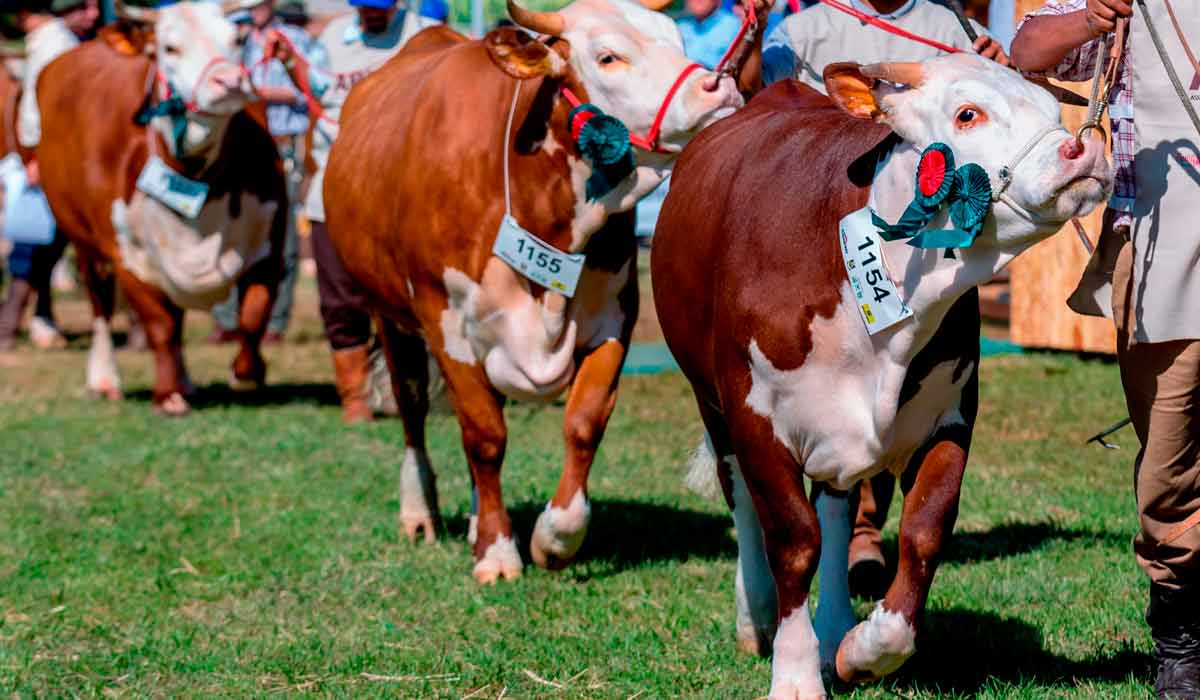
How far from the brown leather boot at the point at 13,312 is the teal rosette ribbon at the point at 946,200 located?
11180 millimetres

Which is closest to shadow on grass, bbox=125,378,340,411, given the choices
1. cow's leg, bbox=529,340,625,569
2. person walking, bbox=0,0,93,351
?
person walking, bbox=0,0,93,351

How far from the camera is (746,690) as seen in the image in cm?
428

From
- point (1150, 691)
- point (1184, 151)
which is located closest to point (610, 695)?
point (1150, 691)

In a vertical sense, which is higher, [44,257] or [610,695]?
[610,695]

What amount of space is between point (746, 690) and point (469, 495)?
3.04 meters

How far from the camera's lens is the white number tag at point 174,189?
30.1 ft

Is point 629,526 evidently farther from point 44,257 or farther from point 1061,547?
point 44,257

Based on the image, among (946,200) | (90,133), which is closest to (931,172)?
(946,200)

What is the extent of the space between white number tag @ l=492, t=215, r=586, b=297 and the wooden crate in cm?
477

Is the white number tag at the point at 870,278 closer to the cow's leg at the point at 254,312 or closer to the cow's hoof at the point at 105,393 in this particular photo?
the cow's leg at the point at 254,312

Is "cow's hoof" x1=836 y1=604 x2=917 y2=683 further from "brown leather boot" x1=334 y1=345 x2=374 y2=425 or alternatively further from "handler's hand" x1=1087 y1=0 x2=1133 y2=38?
"brown leather boot" x1=334 y1=345 x2=374 y2=425

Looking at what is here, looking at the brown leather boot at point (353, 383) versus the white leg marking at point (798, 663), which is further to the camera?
the brown leather boot at point (353, 383)

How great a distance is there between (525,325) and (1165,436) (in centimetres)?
235

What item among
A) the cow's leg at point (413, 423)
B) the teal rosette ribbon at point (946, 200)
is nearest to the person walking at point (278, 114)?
the cow's leg at point (413, 423)
